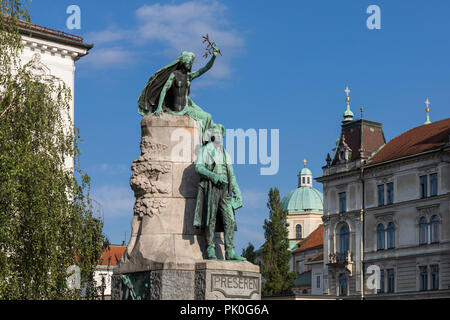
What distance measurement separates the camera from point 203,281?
15711 mm

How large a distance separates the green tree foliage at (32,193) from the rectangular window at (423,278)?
5299cm

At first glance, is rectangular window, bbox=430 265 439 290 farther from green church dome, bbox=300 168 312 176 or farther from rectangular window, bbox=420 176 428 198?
green church dome, bbox=300 168 312 176

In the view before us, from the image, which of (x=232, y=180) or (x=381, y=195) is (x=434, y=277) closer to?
(x=381, y=195)

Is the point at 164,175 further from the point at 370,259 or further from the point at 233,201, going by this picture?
the point at 370,259

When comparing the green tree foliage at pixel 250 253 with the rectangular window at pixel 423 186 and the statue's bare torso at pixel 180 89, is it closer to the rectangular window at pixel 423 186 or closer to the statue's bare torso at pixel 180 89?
the rectangular window at pixel 423 186

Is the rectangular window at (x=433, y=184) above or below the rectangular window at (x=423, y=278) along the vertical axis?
above

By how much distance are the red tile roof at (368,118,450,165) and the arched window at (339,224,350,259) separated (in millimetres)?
7400

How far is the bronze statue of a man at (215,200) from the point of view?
16.2 metres

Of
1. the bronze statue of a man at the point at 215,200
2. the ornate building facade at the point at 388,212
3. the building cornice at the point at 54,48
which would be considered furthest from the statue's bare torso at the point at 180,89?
the ornate building facade at the point at 388,212

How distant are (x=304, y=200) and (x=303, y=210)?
85.7 inches

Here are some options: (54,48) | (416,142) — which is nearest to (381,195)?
(416,142)

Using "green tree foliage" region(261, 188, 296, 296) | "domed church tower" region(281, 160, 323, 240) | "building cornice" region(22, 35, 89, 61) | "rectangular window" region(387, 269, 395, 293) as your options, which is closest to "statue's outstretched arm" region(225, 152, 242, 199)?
"building cornice" region(22, 35, 89, 61)

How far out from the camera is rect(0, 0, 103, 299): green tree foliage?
866 inches
